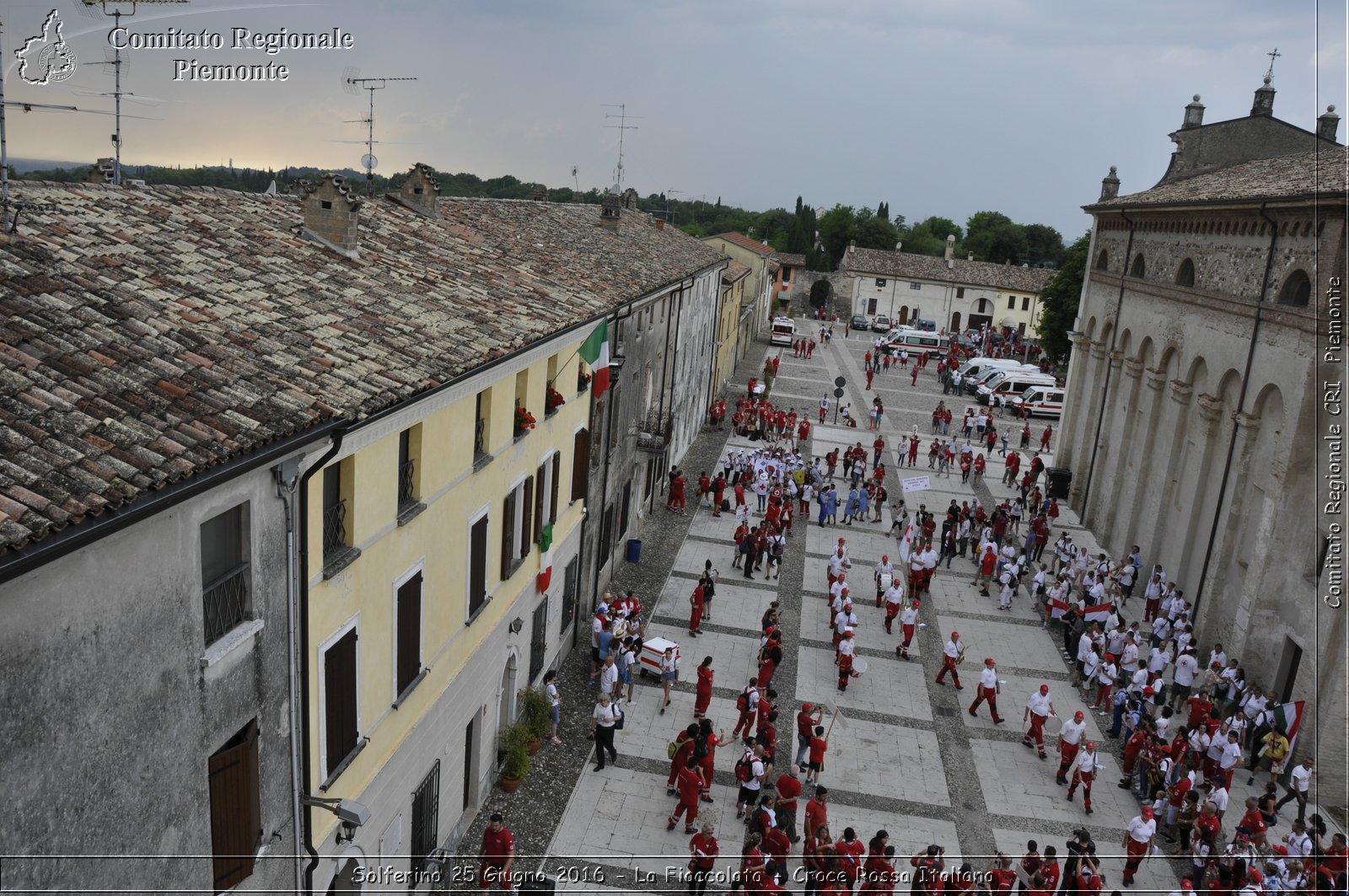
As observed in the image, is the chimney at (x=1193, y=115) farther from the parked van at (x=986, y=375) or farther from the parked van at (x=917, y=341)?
the parked van at (x=917, y=341)

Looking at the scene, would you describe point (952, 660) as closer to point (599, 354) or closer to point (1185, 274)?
point (599, 354)

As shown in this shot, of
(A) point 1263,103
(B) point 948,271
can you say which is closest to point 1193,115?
(A) point 1263,103

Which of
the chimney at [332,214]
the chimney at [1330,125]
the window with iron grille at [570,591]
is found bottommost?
the window with iron grille at [570,591]

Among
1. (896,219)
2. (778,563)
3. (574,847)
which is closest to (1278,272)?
(778,563)

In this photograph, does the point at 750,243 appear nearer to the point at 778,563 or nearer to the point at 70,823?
the point at 778,563

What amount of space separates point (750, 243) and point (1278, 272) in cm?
5003

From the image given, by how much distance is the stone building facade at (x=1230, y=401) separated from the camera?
1828cm

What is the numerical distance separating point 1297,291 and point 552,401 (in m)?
15.8

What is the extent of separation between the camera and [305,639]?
8477 mm

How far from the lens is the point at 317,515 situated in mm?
8531

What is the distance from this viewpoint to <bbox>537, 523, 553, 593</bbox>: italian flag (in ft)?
53.3

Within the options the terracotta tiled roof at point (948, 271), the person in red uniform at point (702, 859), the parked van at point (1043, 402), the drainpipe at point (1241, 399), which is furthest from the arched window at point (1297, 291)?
the terracotta tiled roof at point (948, 271)

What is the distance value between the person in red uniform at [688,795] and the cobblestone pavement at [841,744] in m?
0.22

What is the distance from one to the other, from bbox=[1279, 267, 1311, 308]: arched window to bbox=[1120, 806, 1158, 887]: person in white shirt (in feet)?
37.1
